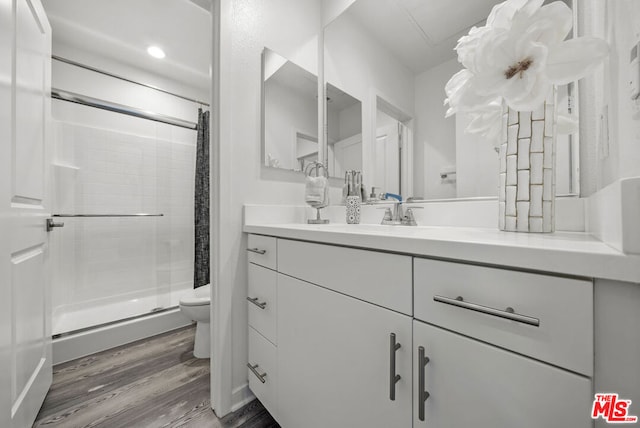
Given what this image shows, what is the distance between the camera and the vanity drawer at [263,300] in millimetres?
985

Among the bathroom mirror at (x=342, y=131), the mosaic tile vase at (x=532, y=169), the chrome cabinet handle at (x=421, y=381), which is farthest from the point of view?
the bathroom mirror at (x=342, y=131)

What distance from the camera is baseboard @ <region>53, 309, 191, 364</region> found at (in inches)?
58.7

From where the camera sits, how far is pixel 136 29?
72.7 inches

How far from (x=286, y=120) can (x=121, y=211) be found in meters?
1.92

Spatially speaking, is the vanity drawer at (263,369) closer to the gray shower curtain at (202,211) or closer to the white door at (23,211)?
the white door at (23,211)

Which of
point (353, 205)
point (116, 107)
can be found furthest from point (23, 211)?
point (116, 107)

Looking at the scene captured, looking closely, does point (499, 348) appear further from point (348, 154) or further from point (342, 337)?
point (348, 154)

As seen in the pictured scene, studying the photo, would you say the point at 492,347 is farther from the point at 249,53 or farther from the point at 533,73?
the point at 249,53

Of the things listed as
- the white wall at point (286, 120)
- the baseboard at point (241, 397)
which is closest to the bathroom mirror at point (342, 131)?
the white wall at point (286, 120)

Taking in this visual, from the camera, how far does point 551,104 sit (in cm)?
65

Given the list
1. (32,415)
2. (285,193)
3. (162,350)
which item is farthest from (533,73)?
(162,350)

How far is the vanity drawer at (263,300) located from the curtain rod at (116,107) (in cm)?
201

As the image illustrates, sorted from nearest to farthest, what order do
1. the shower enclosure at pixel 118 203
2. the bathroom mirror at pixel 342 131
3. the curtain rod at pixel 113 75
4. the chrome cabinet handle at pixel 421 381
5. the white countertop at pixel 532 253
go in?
the white countertop at pixel 532 253, the chrome cabinet handle at pixel 421 381, the bathroom mirror at pixel 342 131, the curtain rod at pixel 113 75, the shower enclosure at pixel 118 203

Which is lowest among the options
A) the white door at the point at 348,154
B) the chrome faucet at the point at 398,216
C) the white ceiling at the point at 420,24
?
the chrome faucet at the point at 398,216
